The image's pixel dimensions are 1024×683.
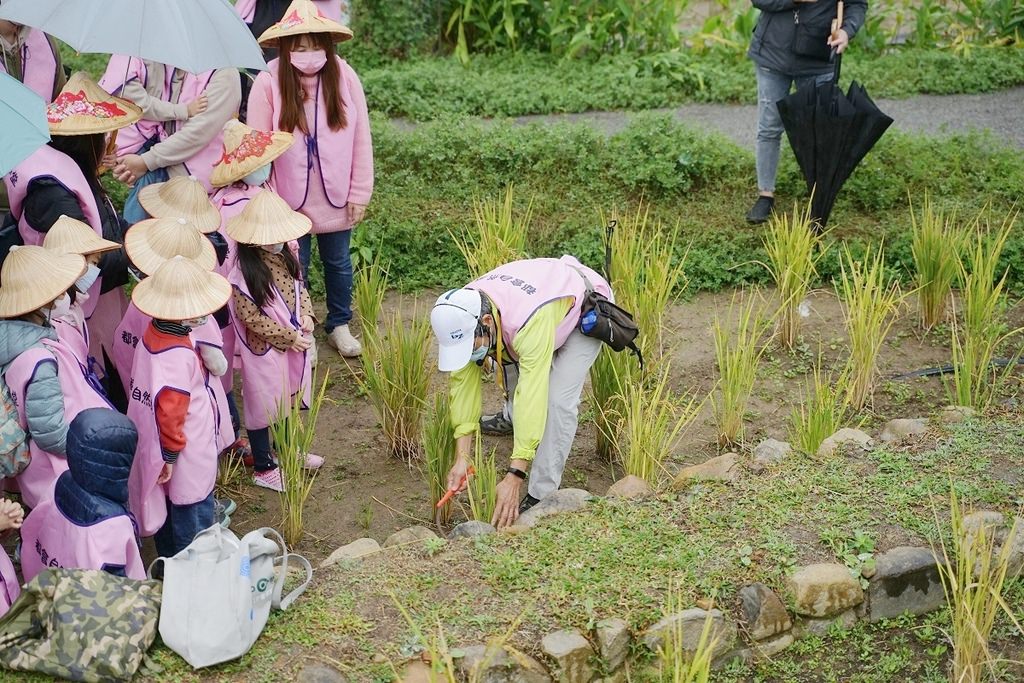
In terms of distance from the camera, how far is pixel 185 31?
4.14 m

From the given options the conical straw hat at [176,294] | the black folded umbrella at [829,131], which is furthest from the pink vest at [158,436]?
the black folded umbrella at [829,131]

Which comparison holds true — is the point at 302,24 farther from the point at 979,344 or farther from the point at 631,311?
the point at 979,344

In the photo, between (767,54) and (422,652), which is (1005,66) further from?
(422,652)

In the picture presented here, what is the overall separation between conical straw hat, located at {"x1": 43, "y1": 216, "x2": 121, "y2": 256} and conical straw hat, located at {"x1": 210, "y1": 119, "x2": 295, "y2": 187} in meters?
0.74

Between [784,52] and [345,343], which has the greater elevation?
[784,52]

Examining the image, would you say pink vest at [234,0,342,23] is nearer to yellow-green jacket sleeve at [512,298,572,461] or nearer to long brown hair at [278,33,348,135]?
long brown hair at [278,33,348,135]

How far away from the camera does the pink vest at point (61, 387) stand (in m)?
3.30

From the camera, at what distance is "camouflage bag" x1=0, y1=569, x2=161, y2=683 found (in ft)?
9.75

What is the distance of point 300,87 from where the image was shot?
477 cm

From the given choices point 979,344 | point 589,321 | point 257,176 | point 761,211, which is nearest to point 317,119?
point 257,176

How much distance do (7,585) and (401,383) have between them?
1.69m

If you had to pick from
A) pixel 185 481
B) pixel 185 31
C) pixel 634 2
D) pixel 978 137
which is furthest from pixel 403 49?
pixel 185 481

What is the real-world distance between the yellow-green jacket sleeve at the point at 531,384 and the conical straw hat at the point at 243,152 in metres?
1.29

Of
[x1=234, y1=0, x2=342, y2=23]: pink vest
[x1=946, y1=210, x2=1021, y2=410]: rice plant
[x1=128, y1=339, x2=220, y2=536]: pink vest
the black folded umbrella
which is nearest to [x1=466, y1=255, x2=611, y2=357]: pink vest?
[x1=128, y1=339, x2=220, y2=536]: pink vest
